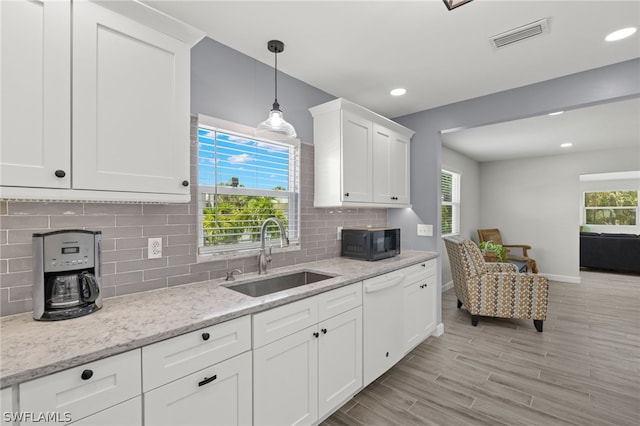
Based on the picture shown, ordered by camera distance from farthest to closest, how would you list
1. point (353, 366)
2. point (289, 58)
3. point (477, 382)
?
point (477, 382) < point (289, 58) < point (353, 366)

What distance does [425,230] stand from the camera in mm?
3424

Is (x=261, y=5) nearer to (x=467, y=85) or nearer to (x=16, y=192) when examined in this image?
(x=16, y=192)

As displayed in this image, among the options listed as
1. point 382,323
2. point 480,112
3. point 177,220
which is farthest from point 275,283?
point 480,112

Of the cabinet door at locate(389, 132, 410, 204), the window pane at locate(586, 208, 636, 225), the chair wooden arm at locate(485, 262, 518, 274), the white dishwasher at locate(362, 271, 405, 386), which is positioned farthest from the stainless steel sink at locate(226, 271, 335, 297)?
the window pane at locate(586, 208, 636, 225)

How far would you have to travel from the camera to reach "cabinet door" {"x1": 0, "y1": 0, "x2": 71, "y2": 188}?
3.56ft

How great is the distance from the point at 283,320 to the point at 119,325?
0.74 metres

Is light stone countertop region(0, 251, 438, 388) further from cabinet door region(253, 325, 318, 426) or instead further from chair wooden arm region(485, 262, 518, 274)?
chair wooden arm region(485, 262, 518, 274)

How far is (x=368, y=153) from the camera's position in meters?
2.85

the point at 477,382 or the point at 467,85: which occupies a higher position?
the point at 467,85

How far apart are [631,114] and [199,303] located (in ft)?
17.2

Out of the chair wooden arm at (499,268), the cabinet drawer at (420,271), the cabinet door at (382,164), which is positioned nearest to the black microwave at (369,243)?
the cabinet drawer at (420,271)

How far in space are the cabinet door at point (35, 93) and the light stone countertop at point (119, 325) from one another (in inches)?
21.9

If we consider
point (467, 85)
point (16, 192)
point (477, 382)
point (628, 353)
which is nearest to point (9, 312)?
point (16, 192)

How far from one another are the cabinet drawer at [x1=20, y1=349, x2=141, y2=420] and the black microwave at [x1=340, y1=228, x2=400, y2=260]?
1975 millimetres
